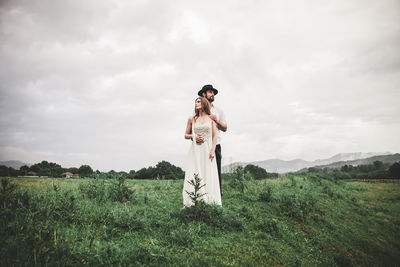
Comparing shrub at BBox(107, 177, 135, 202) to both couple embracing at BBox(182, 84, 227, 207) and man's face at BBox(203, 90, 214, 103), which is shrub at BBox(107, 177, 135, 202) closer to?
couple embracing at BBox(182, 84, 227, 207)

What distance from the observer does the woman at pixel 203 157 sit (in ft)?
18.6

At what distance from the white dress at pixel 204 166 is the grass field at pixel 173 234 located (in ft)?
2.75

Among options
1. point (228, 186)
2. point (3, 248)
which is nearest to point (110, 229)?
point (3, 248)

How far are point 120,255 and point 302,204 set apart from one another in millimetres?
5915

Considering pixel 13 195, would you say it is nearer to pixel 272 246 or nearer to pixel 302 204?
pixel 272 246

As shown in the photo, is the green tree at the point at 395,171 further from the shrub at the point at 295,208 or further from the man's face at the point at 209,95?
the man's face at the point at 209,95

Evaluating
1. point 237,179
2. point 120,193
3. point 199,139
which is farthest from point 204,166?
point 237,179

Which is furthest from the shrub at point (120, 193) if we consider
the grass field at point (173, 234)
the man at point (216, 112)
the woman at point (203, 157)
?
the man at point (216, 112)

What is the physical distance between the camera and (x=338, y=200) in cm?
981

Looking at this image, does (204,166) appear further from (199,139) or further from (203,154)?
(199,139)

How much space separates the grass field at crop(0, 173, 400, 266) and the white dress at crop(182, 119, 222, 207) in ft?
2.75

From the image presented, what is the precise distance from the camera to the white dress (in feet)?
18.6

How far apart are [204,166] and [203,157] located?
27 centimetres

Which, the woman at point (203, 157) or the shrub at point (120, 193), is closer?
the woman at point (203, 157)
